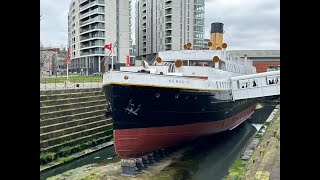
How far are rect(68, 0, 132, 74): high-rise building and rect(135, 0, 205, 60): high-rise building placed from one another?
29.4 ft

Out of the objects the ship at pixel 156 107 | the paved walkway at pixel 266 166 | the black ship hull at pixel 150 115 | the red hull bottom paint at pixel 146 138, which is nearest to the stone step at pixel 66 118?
the ship at pixel 156 107

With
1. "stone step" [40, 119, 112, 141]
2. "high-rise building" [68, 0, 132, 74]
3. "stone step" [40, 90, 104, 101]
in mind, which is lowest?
"stone step" [40, 119, 112, 141]

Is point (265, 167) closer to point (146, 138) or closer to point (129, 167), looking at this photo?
point (146, 138)

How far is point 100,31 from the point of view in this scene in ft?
149

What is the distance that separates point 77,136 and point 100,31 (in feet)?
97.4

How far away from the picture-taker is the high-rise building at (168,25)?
53594 millimetres

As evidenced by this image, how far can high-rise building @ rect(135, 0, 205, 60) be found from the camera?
53.6 meters

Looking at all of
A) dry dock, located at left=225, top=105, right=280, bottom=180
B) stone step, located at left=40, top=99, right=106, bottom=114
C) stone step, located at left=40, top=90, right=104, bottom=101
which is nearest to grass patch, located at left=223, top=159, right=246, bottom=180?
dry dock, located at left=225, top=105, right=280, bottom=180

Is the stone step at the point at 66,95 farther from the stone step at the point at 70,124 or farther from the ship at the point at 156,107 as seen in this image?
the ship at the point at 156,107

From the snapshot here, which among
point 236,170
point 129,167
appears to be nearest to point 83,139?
point 129,167

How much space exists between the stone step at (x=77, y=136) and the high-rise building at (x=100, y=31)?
23478 millimetres

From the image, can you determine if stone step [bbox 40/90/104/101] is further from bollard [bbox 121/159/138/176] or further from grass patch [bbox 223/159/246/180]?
grass patch [bbox 223/159/246/180]
